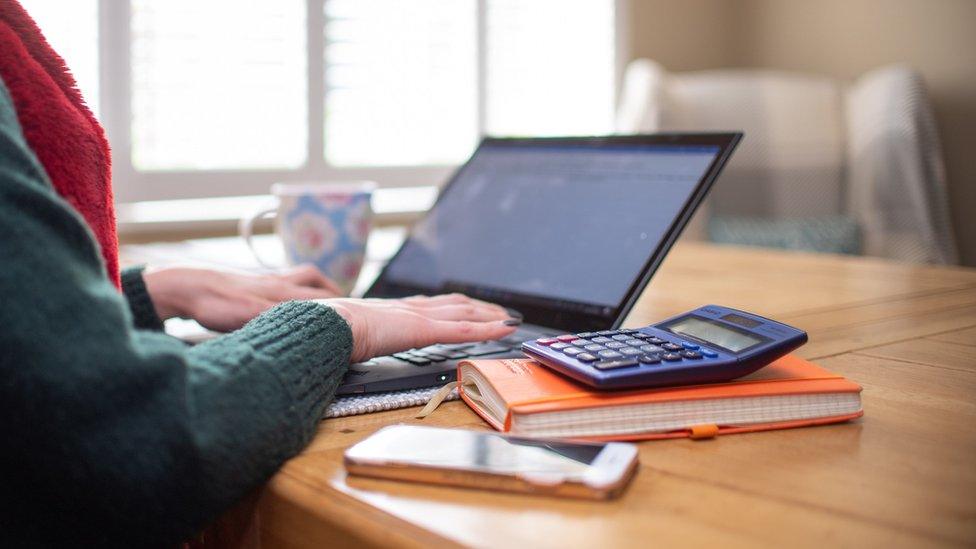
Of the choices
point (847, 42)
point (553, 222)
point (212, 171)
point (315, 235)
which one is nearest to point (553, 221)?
point (553, 222)

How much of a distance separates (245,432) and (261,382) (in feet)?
0.12

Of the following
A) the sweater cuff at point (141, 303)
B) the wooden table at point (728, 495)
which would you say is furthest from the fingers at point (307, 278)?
the wooden table at point (728, 495)

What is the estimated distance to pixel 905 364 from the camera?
70 cm

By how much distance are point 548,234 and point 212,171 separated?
1399mm

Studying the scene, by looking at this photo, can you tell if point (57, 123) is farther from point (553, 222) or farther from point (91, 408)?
point (553, 222)

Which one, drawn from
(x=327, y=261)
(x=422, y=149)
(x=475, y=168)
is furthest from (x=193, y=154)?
(x=475, y=168)

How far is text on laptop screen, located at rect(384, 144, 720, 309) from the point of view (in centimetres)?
74

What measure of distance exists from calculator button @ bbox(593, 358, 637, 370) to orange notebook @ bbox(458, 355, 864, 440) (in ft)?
0.05

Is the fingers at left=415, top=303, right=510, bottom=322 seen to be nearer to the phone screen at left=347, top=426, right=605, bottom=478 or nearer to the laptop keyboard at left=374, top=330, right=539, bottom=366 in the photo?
the laptop keyboard at left=374, top=330, right=539, bottom=366

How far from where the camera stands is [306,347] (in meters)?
0.55

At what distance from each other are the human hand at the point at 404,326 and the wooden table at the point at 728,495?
73mm

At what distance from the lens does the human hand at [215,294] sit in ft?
2.61

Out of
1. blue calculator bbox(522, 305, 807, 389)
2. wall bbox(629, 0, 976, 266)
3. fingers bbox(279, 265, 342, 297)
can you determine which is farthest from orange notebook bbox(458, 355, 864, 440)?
wall bbox(629, 0, 976, 266)

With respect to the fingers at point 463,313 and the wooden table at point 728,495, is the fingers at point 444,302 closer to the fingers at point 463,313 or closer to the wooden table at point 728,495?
the fingers at point 463,313
